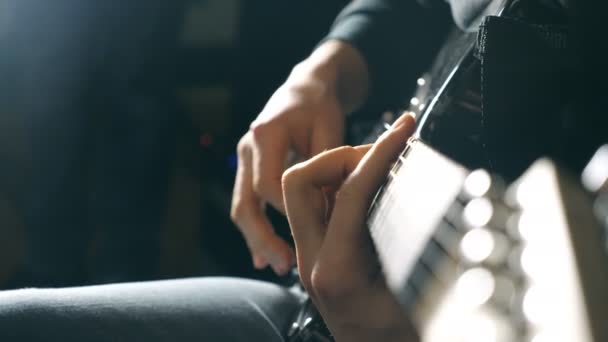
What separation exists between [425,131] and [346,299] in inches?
6.2

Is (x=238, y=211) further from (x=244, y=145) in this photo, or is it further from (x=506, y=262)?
(x=506, y=262)

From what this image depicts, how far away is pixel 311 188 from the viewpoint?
0.50 meters

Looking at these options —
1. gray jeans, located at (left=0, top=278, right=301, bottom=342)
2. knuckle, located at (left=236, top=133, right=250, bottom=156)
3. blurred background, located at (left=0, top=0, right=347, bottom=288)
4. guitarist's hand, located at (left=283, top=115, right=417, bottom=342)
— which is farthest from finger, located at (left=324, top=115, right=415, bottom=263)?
blurred background, located at (left=0, top=0, right=347, bottom=288)

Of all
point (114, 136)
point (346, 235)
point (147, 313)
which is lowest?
point (114, 136)

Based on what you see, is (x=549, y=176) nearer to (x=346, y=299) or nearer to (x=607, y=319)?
(x=607, y=319)

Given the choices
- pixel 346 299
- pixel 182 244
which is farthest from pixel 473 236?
pixel 182 244

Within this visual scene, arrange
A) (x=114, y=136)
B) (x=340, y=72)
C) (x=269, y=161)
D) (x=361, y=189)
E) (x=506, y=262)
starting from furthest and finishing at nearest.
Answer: (x=114, y=136) → (x=340, y=72) → (x=269, y=161) → (x=361, y=189) → (x=506, y=262)

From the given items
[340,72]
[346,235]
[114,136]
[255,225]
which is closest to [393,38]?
[340,72]

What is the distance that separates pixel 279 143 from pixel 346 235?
0.23 metres

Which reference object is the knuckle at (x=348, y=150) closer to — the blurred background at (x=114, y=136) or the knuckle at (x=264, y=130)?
the knuckle at (x=264, y=130)

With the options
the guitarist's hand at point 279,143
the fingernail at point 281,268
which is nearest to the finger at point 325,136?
the guitarist's hand at point 279,143

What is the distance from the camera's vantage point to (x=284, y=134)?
667 mm

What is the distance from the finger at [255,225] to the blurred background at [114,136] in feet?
1.66

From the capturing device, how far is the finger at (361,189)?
439 mm
